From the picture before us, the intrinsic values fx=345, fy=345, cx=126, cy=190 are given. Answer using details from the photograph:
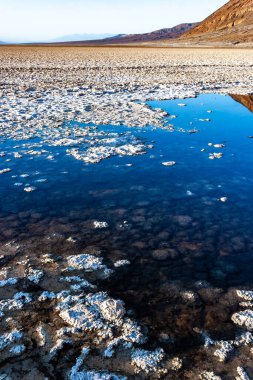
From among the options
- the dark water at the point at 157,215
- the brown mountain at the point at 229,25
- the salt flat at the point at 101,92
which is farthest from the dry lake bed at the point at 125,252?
the brown mountain at the point at 229,25

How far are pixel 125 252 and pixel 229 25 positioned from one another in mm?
157933

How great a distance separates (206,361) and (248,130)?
351 inches

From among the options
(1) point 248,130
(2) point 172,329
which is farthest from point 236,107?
(2) point 172,329

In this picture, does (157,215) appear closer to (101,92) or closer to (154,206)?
(154,206)

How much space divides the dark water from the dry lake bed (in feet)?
0.07

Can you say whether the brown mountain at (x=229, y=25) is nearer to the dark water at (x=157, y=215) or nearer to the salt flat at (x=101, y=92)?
the salt flat at (x=101, y=92)

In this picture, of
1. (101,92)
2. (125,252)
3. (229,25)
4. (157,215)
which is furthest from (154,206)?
(229,25)

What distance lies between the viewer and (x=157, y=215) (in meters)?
5.72

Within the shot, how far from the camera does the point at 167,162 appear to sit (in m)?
8.09

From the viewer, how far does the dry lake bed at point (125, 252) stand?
10.4ft

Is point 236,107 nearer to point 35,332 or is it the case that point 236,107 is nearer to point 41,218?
point 41,218

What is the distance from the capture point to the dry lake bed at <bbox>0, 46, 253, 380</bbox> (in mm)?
3156

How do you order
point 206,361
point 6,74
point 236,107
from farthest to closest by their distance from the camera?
point 6,74 → point 236,107 → point 206,361

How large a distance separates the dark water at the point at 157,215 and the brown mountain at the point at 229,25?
11230 cm
